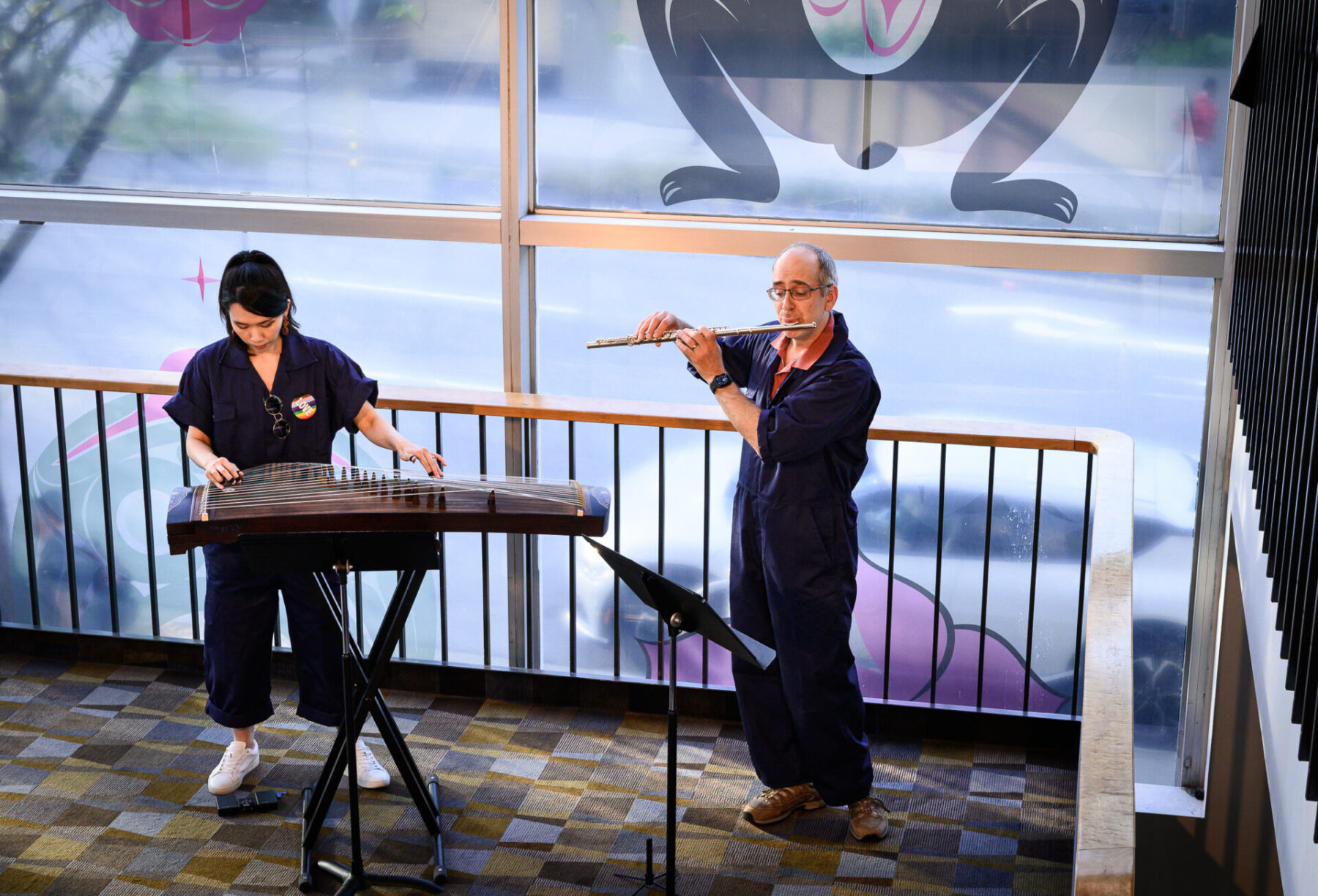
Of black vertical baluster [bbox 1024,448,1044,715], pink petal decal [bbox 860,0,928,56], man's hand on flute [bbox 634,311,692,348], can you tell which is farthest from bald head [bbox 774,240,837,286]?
pink petal decal [bbox 860,0,928,56]

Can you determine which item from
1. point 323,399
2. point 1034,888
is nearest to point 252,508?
point 323,399

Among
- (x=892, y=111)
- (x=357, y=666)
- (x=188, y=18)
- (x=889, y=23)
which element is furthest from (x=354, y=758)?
(x=188, y=18)

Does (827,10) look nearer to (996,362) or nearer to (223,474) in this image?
(996,362)

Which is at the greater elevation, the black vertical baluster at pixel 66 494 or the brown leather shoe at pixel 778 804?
the black vertical baluster at pixel 66 494

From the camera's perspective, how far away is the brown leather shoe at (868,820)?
2936mm

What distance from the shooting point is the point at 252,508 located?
249cm

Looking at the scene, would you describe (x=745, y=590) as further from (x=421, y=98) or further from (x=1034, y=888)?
(x=421, y=98)

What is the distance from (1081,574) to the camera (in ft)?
11.2

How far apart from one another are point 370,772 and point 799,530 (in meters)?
1.25

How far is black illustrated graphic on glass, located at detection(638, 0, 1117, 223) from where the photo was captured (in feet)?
10.9

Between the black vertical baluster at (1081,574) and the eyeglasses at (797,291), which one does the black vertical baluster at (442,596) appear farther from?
the black vertical baluster at (1081,574)

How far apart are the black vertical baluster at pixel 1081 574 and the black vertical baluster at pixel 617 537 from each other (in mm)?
1244

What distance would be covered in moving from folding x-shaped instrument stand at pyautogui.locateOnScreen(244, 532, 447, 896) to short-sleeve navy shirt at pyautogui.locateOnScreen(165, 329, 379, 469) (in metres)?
0.37

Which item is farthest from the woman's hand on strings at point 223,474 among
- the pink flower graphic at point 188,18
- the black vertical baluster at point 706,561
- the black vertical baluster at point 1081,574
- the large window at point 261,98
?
the black vertical baluster at point 1081,574
